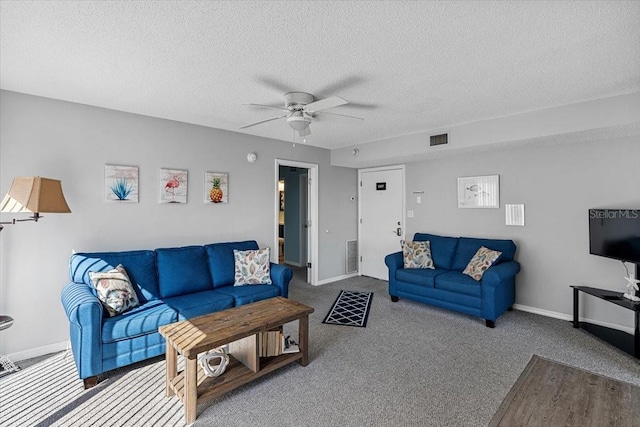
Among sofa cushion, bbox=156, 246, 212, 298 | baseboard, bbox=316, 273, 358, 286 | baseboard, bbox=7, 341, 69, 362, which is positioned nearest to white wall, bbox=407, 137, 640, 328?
baseboard, bbox=316, 273, 358, 286

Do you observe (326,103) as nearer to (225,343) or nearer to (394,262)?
(225,343)

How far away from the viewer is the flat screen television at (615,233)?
3049 millimetres

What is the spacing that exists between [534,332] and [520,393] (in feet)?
7.98

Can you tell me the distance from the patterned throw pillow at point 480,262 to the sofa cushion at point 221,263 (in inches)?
118

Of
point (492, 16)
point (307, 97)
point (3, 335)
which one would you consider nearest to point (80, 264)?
point (3, 335)

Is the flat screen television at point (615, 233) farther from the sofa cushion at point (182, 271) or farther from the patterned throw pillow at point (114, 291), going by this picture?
the patterned throw pillow at point (114, 291)

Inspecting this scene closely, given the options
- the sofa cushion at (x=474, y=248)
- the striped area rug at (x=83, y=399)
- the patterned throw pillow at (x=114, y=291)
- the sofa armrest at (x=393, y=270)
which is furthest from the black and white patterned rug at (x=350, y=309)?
the patterned throw pillow at (x=114, y=291)

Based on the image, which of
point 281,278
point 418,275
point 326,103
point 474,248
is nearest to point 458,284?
point 418,275

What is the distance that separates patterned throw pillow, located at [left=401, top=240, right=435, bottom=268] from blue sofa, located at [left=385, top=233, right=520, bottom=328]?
3.4 inches

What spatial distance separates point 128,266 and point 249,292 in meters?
1.25

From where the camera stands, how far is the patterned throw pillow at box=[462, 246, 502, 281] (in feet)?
12.7

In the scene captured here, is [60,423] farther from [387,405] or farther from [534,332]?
[534,332]

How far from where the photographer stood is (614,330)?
11.0 ft

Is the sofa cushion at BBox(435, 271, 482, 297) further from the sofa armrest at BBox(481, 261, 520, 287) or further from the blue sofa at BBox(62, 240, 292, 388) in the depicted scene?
the blue sofa at BBox(62, 240, 292, 388)
